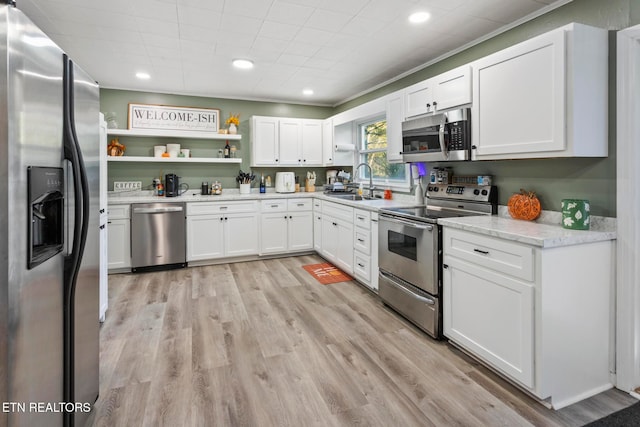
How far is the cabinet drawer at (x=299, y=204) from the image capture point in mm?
5188

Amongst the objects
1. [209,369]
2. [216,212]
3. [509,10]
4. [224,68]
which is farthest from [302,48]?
[209,369]

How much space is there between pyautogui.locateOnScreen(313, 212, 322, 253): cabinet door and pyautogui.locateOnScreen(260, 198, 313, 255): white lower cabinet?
53 millimetres

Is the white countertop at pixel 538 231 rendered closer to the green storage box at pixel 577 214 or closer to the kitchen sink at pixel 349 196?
the green storage box at pixel 577 214

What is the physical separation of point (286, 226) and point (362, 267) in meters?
1.72

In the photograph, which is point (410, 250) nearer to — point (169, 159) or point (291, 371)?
point (291, 371)

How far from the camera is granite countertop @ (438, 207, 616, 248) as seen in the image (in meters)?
1.86

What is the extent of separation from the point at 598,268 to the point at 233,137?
449cm

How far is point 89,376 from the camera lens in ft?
5.57

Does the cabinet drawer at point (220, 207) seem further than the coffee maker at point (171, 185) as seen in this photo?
No

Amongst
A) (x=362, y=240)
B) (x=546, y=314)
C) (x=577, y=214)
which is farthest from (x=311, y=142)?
(x=546, y=314)

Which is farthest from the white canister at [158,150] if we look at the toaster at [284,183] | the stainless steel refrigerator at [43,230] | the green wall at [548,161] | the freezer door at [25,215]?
the freezer door at [25,215]

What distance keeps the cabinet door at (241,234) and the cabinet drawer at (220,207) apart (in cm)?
7

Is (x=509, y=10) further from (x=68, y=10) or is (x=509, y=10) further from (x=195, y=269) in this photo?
(x=195, y=269)

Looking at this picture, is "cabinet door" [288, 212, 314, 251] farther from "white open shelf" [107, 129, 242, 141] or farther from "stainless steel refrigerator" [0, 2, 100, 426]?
"stainless steel refrigerator" [0, 2, 100, 426]
